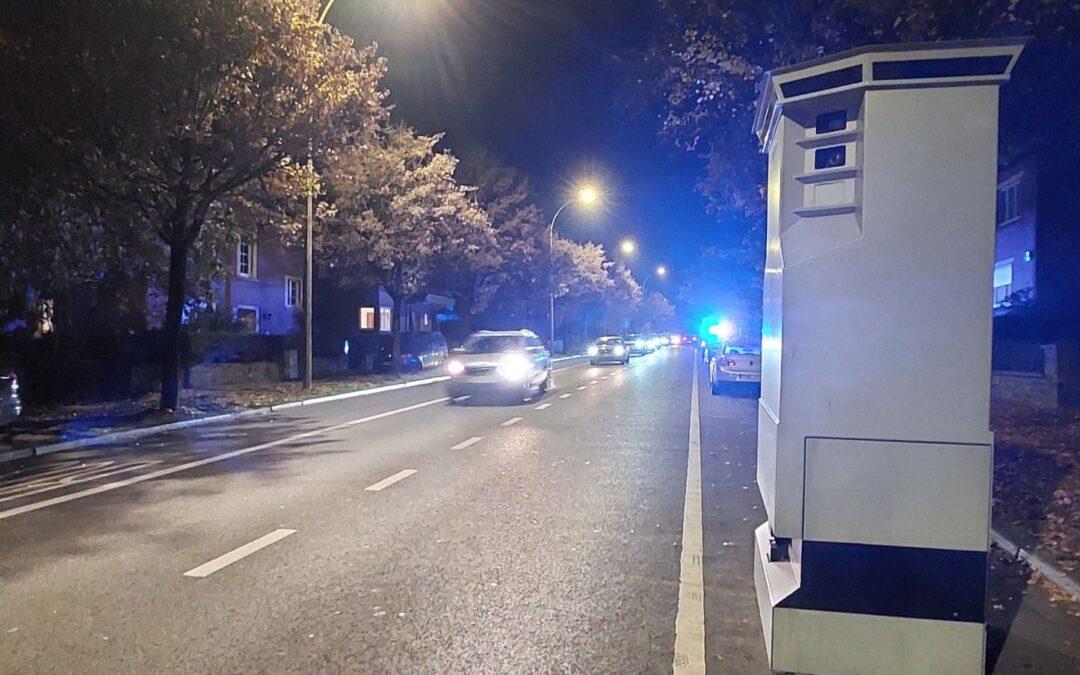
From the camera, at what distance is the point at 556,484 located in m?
9.64

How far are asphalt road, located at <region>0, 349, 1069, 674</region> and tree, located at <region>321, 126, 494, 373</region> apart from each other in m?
14.5

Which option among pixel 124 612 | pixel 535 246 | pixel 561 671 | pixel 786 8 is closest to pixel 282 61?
pixel 786 8

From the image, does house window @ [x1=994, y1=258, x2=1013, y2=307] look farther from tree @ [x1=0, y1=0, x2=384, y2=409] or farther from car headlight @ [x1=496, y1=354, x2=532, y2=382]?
tree @ [x1=0, y1=0, x2=384, y2=409]

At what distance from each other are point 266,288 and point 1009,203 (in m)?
29.8

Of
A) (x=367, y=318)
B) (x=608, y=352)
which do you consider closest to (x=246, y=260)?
(x=367, y=318)

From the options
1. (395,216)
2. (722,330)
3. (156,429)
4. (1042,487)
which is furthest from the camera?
(722,330)

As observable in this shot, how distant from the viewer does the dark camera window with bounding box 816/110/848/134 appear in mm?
3973

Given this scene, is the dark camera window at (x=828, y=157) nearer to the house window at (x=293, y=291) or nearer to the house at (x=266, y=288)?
the house at (x=266, y=288)

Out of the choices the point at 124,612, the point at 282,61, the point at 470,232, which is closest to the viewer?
the point at 124,612

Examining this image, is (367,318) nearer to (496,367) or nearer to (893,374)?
(496,367)

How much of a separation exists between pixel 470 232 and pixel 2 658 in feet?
94.6

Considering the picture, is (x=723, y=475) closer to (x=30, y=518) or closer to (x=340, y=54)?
(x=30, y=518)

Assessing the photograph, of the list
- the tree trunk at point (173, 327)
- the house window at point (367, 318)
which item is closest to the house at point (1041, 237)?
the tree trunk at point (173, 327)

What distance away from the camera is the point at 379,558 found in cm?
647
